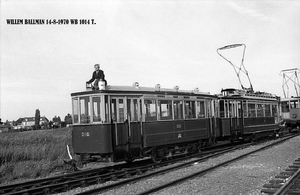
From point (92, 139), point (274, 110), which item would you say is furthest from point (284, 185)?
point (274, 110)

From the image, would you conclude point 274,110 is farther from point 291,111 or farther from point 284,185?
point 284,185

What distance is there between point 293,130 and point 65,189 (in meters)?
27.2

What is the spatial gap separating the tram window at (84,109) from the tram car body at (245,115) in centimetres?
889

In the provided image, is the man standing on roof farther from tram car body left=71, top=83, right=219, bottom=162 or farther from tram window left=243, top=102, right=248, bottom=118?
Answer: tram window left=243, top=102, right=248, bottom=118

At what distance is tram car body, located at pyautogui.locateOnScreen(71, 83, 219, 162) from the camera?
35.1 feet

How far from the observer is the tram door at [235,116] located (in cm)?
1882

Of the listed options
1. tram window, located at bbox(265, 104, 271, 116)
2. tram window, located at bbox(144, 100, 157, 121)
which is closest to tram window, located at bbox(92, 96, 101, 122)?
tram window, located at bbox(144, 100, 157, 121)

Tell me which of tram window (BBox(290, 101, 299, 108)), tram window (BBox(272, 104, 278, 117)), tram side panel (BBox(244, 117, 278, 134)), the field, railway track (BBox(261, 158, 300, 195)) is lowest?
the field

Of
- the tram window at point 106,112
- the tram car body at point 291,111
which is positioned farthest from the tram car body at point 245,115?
the tram window at point 106,112

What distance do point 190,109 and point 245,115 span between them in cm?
667

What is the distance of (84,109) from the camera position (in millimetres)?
11070

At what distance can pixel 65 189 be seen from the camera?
848 centimetres

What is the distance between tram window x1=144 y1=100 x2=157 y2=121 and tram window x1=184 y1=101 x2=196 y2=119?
2.29m

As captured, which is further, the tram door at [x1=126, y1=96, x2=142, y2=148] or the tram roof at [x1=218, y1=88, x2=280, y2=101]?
the tram roof at [x1=218, y1=88, x2=280, y2=101]
